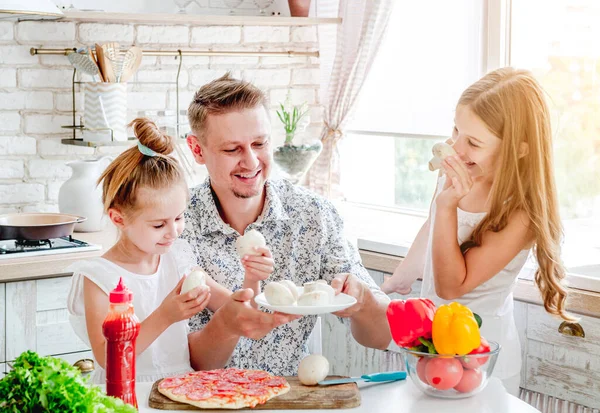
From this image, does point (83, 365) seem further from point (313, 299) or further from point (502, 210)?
point (502, 210)

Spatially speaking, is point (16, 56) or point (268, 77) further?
point (268, 77)

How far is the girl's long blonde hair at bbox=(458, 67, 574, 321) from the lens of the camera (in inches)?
78.5

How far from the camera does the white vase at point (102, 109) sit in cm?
332

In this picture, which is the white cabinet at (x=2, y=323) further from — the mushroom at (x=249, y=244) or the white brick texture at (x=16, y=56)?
the mushroom at (x=249, y=244)

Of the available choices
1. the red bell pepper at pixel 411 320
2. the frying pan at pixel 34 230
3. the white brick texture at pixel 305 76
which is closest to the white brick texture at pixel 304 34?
the white brick texture at pixel 305 76

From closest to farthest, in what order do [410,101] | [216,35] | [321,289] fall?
[321,289], [410,101], [216,35]

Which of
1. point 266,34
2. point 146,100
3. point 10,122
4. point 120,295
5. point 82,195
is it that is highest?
point 266,34

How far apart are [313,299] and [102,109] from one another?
79.3 inches

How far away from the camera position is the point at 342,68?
3.88 m

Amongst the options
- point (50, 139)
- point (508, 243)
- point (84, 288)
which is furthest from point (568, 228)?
point (50, 139)

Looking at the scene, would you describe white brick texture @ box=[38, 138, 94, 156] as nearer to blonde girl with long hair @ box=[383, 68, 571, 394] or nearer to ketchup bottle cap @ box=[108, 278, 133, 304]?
blonde girl with long hair @ box=[383, 68, 571, 394]

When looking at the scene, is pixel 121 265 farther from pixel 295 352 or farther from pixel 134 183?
pixel 295 352

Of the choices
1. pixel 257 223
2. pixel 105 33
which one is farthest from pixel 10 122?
pixel 257 223

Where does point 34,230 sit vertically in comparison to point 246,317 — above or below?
above
